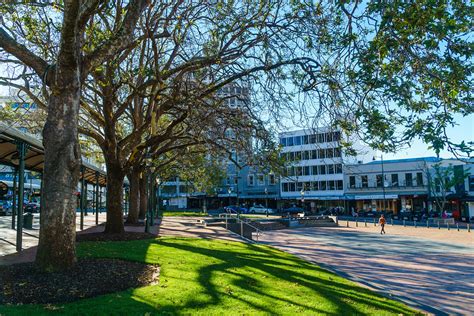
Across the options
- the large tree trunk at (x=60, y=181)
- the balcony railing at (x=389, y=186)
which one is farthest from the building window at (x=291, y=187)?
the large tree trunk at (x=60, y=181)

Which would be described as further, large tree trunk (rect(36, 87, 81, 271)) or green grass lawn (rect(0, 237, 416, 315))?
large tree trunk (rect(36, 87, 81, 271))

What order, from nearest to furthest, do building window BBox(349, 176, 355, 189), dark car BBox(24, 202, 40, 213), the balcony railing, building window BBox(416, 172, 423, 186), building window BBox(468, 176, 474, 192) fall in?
dark car BBox(24, 202, 40, 213)
building window BBox(468, 176, 474, 192)
building window BBox(416, 172, 423, 186)
the balcony railing
building window BBox(349, 176, 355, 189)

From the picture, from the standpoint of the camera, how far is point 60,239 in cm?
847

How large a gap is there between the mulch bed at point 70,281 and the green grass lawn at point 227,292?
0.38m

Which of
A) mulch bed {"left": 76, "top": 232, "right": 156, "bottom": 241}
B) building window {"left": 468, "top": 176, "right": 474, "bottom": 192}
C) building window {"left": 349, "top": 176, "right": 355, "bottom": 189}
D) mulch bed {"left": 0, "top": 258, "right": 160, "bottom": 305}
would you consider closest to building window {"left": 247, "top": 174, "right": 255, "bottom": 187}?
building window {"left": 349, "top": 176, "right": 355, "bottom": 189}

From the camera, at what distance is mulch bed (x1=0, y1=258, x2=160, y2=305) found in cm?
693

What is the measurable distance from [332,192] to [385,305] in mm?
58192

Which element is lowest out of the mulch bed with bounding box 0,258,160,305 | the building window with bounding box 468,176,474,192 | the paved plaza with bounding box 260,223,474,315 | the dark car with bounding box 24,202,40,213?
the paved plaza with bounding box 260,223,474,315

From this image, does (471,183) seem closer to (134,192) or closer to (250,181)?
(250,181)

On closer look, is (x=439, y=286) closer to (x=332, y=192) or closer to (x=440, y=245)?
(x=440, y=245)

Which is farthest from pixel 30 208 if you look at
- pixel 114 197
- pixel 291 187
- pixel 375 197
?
pixel 375 197

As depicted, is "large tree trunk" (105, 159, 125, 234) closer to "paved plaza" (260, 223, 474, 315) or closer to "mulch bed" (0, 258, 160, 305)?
"mulch bed" (0, 258, 160, 305)

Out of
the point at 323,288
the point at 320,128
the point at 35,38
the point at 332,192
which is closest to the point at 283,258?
the point at 323,288

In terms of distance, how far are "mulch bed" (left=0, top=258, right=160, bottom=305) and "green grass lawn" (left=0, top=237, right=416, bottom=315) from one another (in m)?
0.38
